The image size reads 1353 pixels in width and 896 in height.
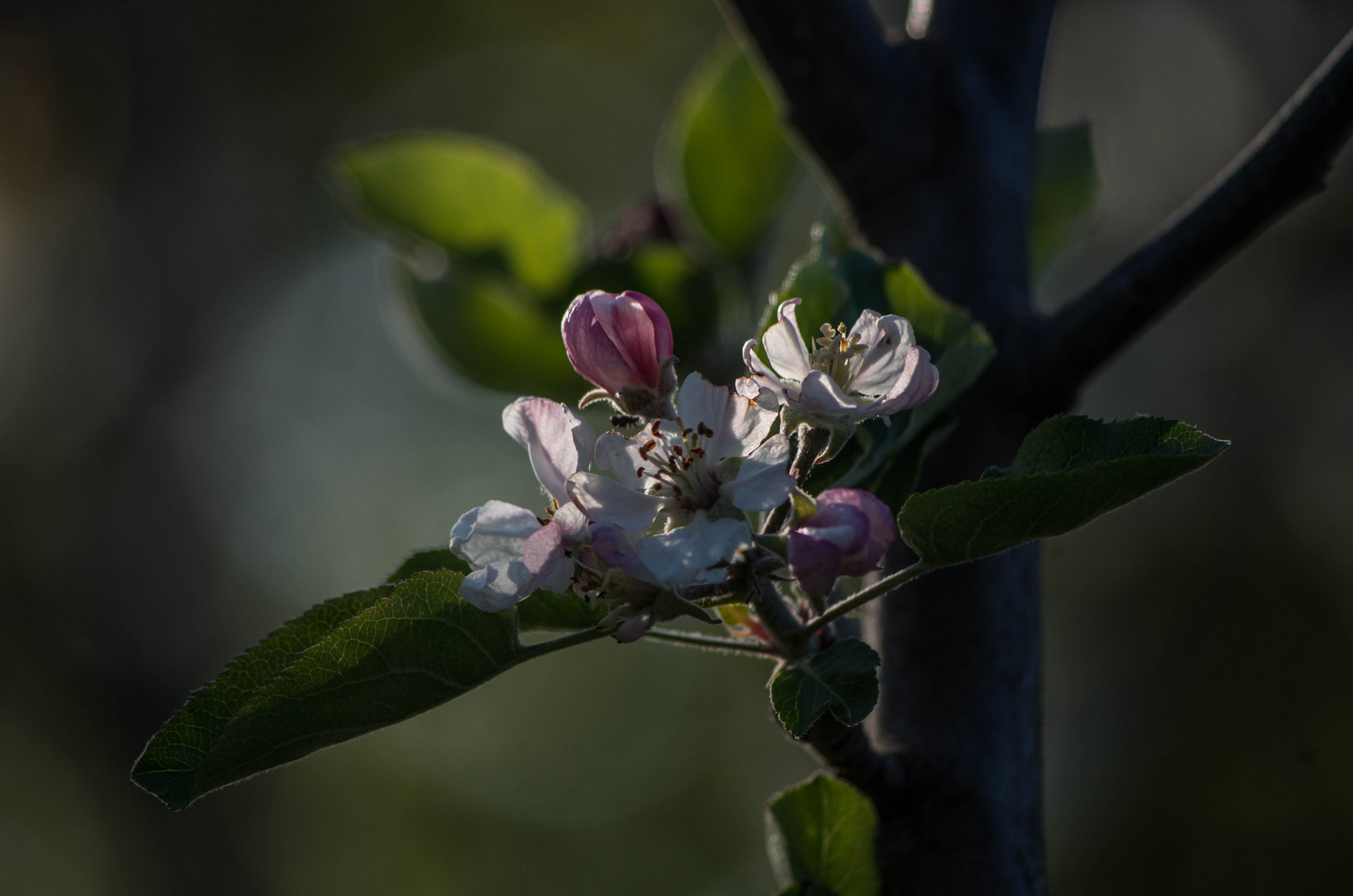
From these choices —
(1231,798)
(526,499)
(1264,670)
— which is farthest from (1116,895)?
(526,499)

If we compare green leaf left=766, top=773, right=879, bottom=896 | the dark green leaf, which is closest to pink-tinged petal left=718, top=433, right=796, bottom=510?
the dark green leaf

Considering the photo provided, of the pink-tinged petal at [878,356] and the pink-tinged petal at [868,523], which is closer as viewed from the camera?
the pink-tinged petal at [868,523]

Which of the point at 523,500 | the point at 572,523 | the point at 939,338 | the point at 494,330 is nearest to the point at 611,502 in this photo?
the point at 572,523

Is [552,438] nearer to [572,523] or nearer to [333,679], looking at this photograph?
[572,523]

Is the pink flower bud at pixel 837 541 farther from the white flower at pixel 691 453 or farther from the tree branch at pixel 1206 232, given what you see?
the tree branch at pixel 1206 232

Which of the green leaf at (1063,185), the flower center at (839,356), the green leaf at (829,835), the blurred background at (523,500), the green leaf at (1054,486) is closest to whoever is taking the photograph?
the green leaf at (1054,486)

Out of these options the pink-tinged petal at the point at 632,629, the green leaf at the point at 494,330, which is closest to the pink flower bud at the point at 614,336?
the pink-tinged petal at the point at 632,629

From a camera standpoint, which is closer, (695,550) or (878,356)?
(695,550)
